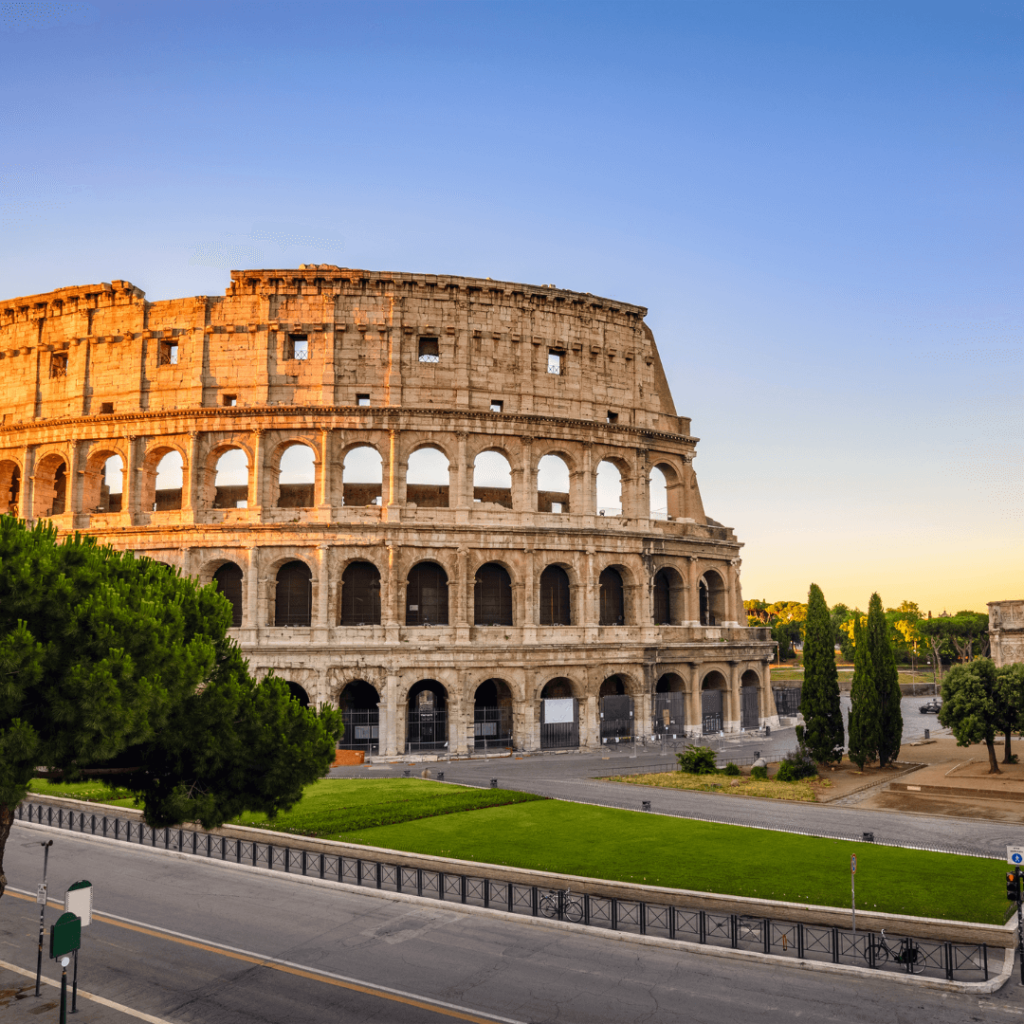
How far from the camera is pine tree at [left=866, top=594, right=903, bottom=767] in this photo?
3628 cm

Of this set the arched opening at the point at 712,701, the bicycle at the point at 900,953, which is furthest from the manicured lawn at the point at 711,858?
the arched opening at the point at 712,701

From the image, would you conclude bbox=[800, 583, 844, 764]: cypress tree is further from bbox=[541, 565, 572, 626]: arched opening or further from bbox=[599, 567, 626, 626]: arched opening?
bbox=[541, 565, 572, 626]: arched opening

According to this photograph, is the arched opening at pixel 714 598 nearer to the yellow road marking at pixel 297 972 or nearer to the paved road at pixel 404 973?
the paved road at pixel 404 973

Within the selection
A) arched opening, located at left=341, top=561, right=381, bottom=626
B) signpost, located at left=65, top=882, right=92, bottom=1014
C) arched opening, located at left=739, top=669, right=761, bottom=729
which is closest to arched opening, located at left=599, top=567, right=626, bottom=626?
arched opening, located at left=739, top=669, right=761, bottom=729

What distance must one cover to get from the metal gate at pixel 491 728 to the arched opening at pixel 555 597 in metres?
5.52

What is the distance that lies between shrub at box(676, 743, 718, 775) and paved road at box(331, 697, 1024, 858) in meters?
1.65

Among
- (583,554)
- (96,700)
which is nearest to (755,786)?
(583,554)

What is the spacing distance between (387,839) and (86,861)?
26.1 ft

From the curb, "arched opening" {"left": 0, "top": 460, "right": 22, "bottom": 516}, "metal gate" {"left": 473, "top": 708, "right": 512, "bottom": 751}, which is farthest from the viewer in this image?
"arched opening" {"left": 0, "top": 460, "right": 22, "bottom": 516}

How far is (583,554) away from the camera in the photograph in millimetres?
44688

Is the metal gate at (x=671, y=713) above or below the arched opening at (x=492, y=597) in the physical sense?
below

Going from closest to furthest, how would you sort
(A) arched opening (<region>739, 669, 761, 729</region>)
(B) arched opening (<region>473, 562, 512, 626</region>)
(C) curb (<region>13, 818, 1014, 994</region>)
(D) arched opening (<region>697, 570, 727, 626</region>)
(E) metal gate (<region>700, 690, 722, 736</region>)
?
(C) curb (<region>13, 818, 1014, 994</region>) < (B) arched opening (<region>473, 562, 512, 626</region>) < (E) metal gate (<region>700, 690, 722, 736</region>) < (A) arched opening (<region>739, 669, 761, 729</region>) < (D) arched opening (<region>697, 570, 727, 626</region>)

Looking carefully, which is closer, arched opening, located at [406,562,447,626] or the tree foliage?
the tree foliage

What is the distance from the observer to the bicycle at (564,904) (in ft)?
57.3
